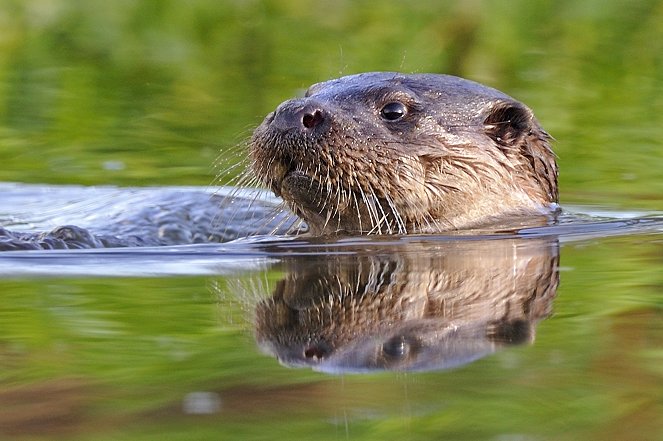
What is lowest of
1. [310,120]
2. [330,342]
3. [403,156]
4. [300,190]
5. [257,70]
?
[330,342]

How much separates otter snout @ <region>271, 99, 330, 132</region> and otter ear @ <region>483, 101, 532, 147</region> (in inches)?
30.7

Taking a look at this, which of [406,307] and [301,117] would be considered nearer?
[406,307]

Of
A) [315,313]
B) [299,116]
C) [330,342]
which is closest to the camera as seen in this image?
[330,342]

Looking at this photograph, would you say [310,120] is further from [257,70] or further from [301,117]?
[257,70]

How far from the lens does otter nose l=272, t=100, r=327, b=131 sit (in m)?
4.61

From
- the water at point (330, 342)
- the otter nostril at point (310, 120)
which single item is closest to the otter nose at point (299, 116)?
the otter nostril at point (310, 120)

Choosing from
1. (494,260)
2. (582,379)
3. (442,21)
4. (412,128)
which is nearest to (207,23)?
(442,21)

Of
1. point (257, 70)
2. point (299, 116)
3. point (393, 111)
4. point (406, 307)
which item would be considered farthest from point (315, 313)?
point (257, 70)

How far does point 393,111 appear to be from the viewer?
4.91 metres

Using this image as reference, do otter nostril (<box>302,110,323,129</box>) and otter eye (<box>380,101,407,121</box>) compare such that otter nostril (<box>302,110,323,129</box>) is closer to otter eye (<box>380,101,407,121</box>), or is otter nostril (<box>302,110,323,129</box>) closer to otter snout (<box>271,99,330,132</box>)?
otter snout (<box>271,99,330,132</box>)

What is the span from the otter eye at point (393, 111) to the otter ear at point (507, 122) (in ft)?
1.30

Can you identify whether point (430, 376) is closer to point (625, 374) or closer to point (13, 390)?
point (625, 374)

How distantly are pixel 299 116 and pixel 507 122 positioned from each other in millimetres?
960

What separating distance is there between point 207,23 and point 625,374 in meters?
9.16
